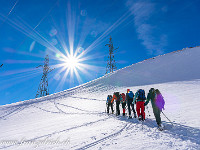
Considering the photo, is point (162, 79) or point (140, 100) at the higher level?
point (162, 79)

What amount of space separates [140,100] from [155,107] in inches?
53.7

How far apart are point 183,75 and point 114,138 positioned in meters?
19.9

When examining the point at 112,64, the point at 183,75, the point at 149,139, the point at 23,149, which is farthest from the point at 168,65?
the point at 23,149

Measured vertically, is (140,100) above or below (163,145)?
above

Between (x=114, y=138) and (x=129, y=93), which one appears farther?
(x=129, y=93)

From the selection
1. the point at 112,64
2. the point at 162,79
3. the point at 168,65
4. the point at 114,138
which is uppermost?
the point at 112,64

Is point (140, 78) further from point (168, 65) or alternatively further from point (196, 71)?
point (196, 71)

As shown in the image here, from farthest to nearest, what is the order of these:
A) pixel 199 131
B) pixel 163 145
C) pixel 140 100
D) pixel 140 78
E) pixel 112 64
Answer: pixel 112 64 → pixel 140 78 → pixel 140 100 → pixel 199 131 → pixel 163 145

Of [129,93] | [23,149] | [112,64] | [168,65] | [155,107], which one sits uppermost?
[112,64]

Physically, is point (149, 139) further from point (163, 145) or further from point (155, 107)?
point (155, 107)

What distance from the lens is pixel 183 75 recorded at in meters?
20.0

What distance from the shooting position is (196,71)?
19906mm

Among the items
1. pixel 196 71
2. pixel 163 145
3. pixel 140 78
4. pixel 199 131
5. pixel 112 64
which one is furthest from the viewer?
pixel 112 64

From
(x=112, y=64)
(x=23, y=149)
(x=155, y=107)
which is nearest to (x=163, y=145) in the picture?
(x=155, y=107)
